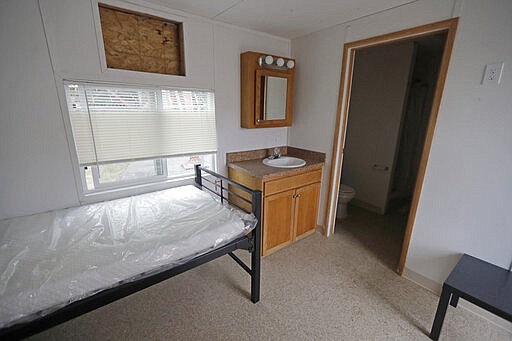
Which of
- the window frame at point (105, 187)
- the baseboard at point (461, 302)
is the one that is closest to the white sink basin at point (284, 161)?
the window frame at point (105, 187)

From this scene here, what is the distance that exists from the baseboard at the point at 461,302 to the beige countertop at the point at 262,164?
4.46ft

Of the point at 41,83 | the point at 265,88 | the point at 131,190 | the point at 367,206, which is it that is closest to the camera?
the point at 41,83

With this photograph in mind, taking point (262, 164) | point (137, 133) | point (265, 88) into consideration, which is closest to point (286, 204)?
point (262, 164)

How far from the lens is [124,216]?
1700mm

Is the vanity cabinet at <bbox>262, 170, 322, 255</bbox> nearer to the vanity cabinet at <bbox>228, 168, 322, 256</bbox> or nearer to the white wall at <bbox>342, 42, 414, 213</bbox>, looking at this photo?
the vanity cabinet at <bbox>228, 168, 322, 256</bbox>

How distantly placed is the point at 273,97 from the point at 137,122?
4.84ft

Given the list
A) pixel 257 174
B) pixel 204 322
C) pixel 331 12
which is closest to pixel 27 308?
pixel 204 322

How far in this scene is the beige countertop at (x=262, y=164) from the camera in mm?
2266

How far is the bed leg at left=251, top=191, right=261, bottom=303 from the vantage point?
5.54 ft

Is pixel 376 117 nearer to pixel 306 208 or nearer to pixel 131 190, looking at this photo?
pixel 306 208

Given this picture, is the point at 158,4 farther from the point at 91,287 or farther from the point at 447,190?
the point at 447,190

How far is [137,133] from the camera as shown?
2.04 meters

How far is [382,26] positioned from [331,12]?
477 millimetres

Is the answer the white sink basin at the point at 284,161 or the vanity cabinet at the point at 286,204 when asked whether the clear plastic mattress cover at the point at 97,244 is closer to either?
the vanity cabinet at the point at 286,204
